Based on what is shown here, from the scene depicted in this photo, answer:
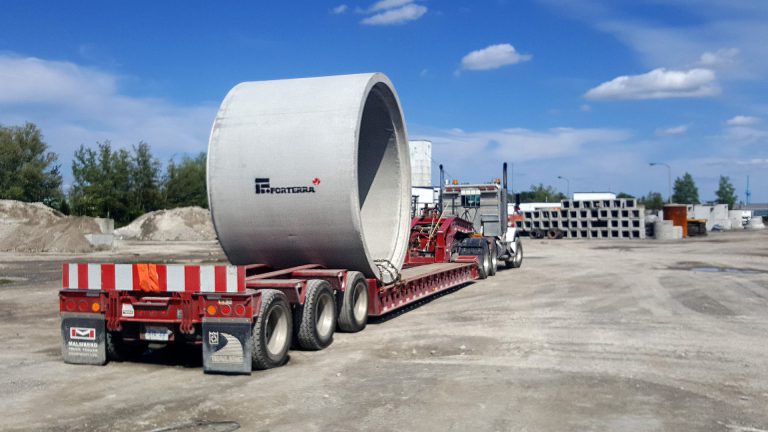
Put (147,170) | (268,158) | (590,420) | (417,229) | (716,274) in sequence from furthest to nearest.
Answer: (147,170) → (716,274) → (417,229) → (268,158) → (590,420)

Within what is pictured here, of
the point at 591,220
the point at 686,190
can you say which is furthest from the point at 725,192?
the point at 591,220

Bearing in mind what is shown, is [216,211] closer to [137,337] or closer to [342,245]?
[342,245]

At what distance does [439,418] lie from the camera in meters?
6.53

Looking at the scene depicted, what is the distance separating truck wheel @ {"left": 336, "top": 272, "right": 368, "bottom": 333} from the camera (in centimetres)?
1095

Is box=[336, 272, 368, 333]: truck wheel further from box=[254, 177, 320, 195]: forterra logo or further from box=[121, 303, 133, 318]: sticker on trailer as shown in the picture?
box=[121, 303, 133, 318]: sticker on trailer

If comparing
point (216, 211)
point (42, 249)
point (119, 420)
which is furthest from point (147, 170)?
point (119, 420)

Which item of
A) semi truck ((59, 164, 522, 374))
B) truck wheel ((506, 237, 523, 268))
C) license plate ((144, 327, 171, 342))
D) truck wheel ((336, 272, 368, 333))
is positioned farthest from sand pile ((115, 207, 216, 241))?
license plate ((144, 327, 171, 342))

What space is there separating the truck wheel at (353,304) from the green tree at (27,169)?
5107 centimetres

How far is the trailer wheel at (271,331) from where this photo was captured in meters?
8.33

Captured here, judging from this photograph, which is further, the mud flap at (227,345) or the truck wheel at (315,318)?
the truck wheel at (315,318)

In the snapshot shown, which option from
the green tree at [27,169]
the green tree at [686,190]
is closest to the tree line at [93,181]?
the green tree at [27,169]

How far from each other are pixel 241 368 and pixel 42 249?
32.8 m

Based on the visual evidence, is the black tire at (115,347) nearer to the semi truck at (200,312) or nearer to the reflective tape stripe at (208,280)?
the semi truck at (200,312)

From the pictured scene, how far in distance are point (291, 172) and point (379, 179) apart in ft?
14.0
